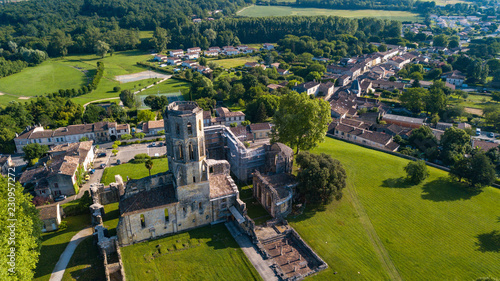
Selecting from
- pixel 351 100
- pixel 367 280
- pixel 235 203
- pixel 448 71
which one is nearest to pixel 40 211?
pixel 235 203

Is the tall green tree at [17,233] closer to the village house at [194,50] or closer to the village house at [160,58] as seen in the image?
the village house at [160,58]

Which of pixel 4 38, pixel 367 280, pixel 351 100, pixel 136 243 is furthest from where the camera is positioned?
pixel 4 38

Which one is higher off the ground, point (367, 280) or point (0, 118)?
point (0, 118)

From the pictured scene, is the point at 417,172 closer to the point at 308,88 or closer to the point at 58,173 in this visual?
the point at 308,88

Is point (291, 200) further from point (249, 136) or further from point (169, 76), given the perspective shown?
point (169, 76)

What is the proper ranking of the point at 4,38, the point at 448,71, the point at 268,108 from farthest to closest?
1. the point at 4,38
2. the point at 448,71
3. the point at 268,108

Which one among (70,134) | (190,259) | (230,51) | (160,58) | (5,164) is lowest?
(190,259)

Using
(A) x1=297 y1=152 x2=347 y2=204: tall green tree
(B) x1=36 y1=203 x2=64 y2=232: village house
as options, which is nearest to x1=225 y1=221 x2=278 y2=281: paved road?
(A) x1=297 y1=152 x2=347 y2=204: tall green tree

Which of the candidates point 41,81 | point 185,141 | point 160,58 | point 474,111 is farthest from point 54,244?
point 160,58
